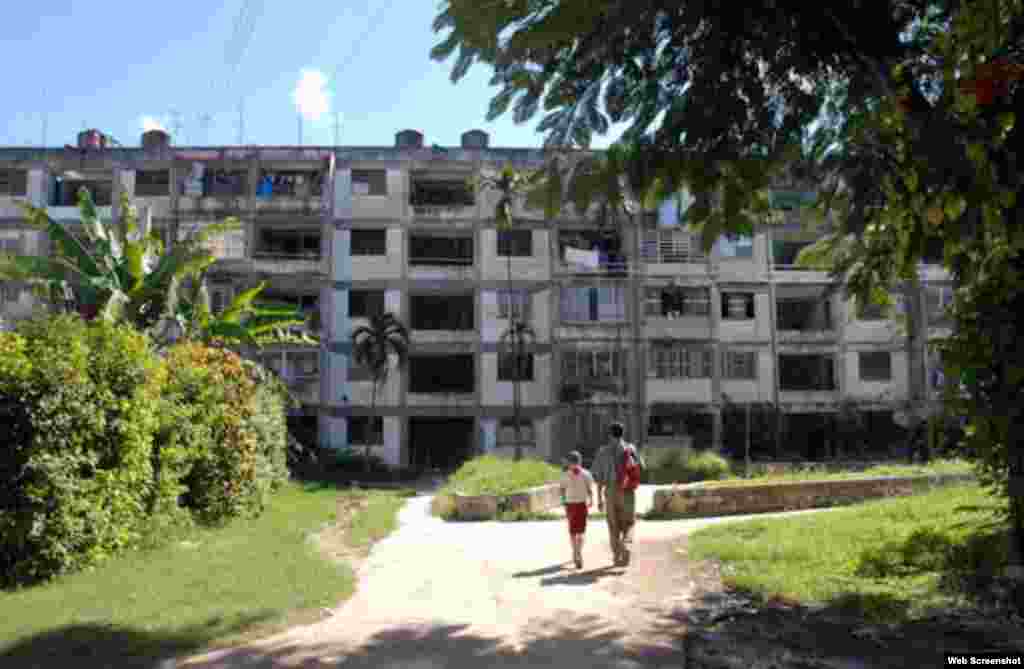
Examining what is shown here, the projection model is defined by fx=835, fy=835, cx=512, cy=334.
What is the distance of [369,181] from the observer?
133 feet

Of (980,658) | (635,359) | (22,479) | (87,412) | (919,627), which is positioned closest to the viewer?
(980,658)

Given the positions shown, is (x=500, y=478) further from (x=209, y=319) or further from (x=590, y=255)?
(x=590, y=255)

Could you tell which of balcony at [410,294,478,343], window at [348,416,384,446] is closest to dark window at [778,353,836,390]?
balcony at [410,294,478,343]

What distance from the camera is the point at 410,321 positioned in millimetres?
40594

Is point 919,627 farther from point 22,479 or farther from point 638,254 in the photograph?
point 638,254

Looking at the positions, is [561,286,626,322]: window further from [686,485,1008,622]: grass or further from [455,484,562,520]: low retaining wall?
[686,485,1008,622]: grass

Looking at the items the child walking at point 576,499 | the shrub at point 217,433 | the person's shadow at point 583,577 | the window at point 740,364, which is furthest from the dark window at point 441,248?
the person's shadow at point 583,577

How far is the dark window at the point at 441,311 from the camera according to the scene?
40.9 m

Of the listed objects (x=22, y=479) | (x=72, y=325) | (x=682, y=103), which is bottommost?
(x=22, y=479)

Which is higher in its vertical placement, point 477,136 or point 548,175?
point 477,136

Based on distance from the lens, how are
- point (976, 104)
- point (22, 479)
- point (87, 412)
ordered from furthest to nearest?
point (87, 412), point (22, 479), point (976, 104)

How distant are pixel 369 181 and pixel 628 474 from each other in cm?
3231

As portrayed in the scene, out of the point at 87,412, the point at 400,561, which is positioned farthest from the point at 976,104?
the point at 87,412

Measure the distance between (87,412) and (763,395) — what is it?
3481 cm
